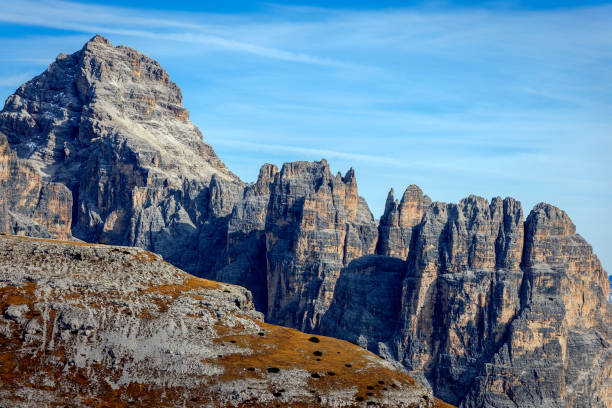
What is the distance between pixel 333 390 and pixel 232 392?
1530 centimetres

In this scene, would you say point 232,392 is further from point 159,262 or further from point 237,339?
point 159,262

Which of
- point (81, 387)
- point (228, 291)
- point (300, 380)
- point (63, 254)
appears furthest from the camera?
point (228, 291)

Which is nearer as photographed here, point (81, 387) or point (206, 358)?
point (81, 387)

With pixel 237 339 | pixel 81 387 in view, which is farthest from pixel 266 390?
pixel 81 387

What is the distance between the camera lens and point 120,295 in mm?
138250

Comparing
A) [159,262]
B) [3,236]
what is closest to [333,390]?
[159,262]

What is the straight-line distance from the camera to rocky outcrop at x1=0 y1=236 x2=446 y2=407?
124 meters

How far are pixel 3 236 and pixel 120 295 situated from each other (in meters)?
26.2

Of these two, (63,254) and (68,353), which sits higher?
(63,254)

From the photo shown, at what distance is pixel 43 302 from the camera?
436 ft

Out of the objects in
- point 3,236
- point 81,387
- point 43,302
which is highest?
point 3,236

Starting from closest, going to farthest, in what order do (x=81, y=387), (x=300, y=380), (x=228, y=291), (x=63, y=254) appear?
(x=81, y=387) < (x=300, y=380) < (x=63, y=254) < (x=228, y=291)

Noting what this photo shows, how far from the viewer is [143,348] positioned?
131 m

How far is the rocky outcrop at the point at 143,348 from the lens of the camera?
12369cm
